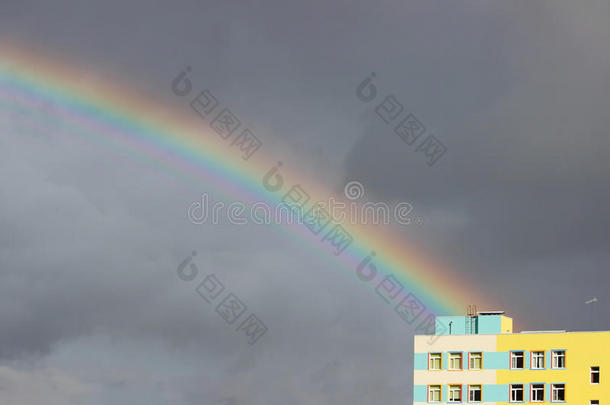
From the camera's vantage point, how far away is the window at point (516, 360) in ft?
489

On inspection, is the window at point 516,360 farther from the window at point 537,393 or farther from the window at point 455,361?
the window at point 455,361

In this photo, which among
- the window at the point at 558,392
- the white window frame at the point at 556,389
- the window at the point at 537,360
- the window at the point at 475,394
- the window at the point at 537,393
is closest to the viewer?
the window at the point at 558,392

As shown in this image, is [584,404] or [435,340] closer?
[584,404]

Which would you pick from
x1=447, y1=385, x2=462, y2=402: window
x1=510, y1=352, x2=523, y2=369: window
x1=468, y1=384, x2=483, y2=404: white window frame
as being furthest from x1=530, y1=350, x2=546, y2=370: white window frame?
x1=447, y1=385, x2=462, y2=402: window

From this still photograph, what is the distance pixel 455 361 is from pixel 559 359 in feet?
42.3

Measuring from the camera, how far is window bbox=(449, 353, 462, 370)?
501 ft

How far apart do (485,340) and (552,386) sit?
9.71m

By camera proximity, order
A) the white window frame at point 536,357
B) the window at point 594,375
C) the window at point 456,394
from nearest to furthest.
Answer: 1. the window at point 594,375
2. the white window frame at point 536,357
3. the window at point 456,394

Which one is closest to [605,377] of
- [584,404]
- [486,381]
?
[584,404]

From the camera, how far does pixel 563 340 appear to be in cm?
14600

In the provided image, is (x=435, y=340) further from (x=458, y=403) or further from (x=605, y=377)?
(x=605, y=377)

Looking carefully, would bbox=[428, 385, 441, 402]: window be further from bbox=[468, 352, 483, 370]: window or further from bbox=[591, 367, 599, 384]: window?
bbox=[591, 367, 599, 384]: window

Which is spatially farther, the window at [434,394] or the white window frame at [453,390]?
the window at [434,394]

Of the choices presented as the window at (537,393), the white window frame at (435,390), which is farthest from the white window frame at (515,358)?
the white window frame at (435,390)
